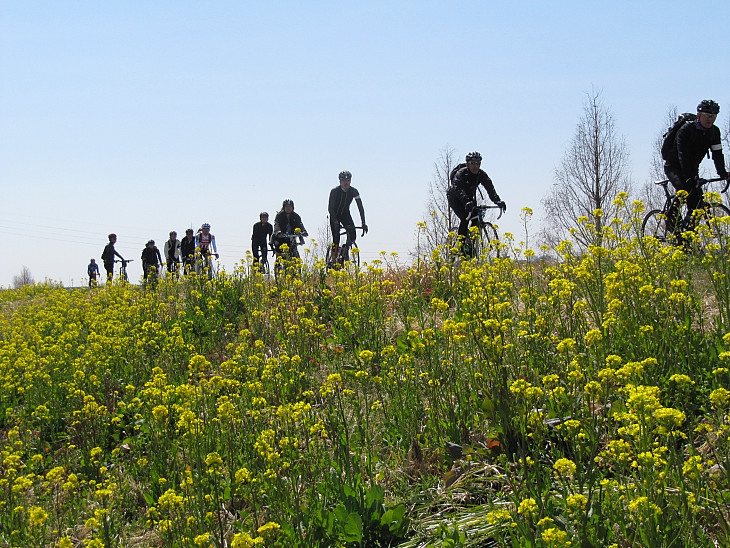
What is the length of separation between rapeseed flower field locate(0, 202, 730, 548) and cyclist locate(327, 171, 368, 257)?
4087mm

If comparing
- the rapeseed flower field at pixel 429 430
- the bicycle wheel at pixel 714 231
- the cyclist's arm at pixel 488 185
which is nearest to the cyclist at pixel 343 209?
the cyclist's arm at pixel 488 185

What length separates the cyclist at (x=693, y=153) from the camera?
7.53 m

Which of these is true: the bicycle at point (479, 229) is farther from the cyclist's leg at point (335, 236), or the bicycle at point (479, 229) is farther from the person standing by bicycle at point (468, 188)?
the cyclist's leg at point (335, 236)

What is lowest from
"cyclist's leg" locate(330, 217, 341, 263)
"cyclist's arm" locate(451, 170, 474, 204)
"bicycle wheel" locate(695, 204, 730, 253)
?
"bicycle wheel" locate(695, 204, 730, 253)

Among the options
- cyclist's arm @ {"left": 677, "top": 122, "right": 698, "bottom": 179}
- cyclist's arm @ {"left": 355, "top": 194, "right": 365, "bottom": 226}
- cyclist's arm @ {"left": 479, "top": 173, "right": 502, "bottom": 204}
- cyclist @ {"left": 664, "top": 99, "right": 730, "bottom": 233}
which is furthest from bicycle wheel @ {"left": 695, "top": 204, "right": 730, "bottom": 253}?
cyclist's arm @ {"left": 355, "top": 194, "right": 365, "bottom": 226}

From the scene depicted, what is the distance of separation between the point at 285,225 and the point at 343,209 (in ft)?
5.47

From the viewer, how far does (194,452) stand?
13.2 ft

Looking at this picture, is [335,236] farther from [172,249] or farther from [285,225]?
[172,249]

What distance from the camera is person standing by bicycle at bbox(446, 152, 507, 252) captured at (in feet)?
30.6

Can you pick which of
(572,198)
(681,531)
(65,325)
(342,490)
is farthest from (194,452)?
(572,198)

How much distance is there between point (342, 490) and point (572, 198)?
24.6m

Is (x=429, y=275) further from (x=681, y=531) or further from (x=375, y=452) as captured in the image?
(x=681, y=531)

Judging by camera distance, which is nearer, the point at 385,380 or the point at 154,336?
the point at 385,380

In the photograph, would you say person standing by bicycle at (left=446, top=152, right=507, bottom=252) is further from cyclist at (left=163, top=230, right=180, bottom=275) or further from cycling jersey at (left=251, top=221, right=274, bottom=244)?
cyclist at (left=163, top=230, right=180, bottom=275)
